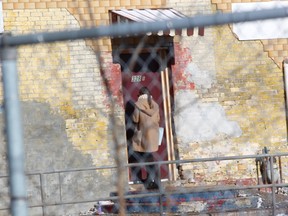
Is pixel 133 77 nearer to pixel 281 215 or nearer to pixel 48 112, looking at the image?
pixel 48 112

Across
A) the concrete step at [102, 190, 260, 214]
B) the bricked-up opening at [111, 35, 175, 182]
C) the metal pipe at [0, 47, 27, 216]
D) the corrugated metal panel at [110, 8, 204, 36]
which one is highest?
the corrugated metal panel at [110, 8, 204, 36]

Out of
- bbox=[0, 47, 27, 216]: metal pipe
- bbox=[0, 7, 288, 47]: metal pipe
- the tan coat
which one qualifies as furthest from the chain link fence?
bbox=[0, 47, 27, 216]: metal pipe

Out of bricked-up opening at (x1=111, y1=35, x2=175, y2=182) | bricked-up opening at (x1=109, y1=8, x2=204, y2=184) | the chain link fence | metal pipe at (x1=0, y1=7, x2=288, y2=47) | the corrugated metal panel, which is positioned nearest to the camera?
metal pipe at (x1=0, y1=7, x2=288, y2=47)

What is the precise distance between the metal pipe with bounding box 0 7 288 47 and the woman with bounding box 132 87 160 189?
271 centimetres

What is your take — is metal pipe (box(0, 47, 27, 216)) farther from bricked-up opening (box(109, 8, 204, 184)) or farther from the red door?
bricked-up opening (box(109, 8, 204, 184))

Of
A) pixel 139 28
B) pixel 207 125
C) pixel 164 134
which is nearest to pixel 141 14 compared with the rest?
pixel 207 125

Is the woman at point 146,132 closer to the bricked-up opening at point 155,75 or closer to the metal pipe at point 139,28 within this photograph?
the bricked-up opening at point 155,75

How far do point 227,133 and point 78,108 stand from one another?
2.06 metres

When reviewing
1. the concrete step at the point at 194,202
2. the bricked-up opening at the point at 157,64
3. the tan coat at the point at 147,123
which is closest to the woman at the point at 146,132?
the tan coat at the point at 147,123

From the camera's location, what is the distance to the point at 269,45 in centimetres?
1324

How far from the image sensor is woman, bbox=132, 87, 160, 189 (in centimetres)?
741

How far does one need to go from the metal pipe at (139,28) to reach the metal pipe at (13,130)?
8 cm

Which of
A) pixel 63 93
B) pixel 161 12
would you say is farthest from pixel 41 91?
pixel 161 12

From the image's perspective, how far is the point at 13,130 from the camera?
4062 mm
